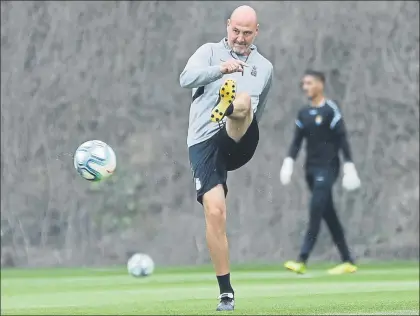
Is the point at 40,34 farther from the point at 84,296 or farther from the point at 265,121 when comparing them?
the point at 84,296

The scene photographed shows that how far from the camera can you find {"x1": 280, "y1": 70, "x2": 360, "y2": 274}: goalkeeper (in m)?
12.9

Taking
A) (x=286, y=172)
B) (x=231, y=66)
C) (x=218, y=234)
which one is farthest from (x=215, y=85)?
(x=286, y=172)

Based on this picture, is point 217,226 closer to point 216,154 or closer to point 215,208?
point 215,208

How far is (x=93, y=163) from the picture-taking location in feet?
27.2

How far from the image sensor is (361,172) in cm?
1673

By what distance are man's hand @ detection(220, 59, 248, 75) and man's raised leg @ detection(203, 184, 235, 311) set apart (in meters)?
0.77

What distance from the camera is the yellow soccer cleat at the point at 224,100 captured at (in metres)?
7.50

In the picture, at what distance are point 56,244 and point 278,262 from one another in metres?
2.76

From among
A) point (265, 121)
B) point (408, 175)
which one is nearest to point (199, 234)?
point (265, 121)

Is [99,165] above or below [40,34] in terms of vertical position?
below

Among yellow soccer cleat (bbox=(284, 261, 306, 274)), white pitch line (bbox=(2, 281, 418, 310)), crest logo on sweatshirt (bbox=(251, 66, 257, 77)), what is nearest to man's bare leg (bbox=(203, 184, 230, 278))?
crest logo on sweatshirt (bbox=(251, 66, 257, 77))

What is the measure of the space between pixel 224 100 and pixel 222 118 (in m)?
0.12

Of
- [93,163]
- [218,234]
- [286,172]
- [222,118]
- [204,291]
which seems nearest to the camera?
[222,118]

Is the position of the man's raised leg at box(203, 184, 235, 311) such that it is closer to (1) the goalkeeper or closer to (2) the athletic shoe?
(2) the athletic shoe
